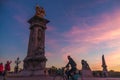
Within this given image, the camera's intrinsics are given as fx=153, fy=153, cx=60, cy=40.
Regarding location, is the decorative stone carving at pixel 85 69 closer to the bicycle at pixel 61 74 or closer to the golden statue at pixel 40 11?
the bicycle at pixel 61 74

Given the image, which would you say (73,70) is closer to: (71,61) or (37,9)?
(71,61)

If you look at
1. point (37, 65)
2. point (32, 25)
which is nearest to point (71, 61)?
point (37, 65)

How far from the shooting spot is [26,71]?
31.3 meters

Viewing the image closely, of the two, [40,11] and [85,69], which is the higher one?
[40,11]

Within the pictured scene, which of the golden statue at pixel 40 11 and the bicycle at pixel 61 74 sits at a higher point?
the golden statue at pixel 40 11

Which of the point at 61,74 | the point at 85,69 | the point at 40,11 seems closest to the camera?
the point at 61,74

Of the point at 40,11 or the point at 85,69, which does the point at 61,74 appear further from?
the point at 40,11

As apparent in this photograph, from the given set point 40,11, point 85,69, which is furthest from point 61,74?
point 40,11

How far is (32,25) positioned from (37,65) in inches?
403

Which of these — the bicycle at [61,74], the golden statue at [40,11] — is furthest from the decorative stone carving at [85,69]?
the golden statue at [40,11]

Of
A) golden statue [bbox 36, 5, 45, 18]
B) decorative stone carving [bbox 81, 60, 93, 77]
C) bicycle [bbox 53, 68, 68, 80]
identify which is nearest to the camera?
bicycle [bbox 53, 68, 68, 80]

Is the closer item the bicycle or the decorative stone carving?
the bicycle

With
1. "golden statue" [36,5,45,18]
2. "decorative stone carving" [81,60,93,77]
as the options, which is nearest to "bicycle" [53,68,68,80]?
"decorative stone carving" [81,60,93,77]

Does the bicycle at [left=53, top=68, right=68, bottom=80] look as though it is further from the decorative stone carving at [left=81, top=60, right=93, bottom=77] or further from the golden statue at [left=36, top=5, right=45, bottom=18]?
the golden statue at [left=36, top=5, right=45, bottom=18]
